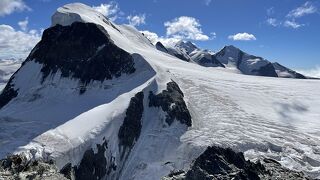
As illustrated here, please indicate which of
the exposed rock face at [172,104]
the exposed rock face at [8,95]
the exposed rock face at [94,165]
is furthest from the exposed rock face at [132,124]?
the exposed rock face at [8,95]

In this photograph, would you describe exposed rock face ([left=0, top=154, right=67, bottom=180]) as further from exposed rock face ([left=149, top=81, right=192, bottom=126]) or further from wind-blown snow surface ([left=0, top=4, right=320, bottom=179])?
Result: exposed rock face ([left=149, top=81, right=192, bottom=126])

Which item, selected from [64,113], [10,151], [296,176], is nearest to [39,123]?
[64,113]

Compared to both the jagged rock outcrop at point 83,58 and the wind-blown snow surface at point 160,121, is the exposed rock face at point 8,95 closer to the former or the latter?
the jagged rock outcrop at point 83,58

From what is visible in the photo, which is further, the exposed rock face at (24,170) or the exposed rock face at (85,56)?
the exposed rock face at (85,56)

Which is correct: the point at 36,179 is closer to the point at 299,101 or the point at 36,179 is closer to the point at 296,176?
the point at 296,176

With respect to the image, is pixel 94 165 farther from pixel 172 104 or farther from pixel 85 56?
pixel 85 56
